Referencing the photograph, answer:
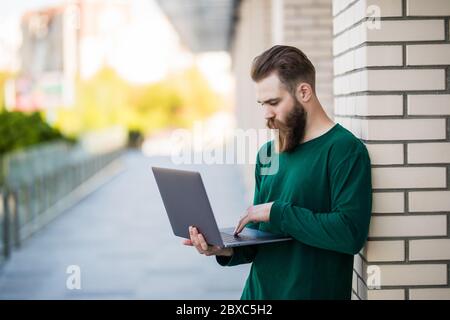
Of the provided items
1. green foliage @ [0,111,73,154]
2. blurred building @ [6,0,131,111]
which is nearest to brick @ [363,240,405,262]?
blurred building @ [6,0,131,111]

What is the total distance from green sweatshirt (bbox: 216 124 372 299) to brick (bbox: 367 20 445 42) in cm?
33

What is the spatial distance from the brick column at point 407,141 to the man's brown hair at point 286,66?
0.29 m

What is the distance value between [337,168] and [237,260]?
0.48 meters

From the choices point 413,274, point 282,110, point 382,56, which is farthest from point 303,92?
point 413,274

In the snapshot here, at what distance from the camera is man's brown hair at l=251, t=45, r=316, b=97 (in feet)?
6.70

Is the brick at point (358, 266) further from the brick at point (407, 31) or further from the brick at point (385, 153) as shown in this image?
the brick at point (407, 31)

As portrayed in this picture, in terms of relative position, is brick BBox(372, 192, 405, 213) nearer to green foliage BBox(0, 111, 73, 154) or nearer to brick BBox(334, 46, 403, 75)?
brick BBox(334, 46, 403, 75)

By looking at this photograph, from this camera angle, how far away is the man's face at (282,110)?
2.06m

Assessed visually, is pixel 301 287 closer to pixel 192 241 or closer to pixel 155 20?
pixel 192 241

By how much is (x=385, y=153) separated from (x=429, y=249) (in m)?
0.32

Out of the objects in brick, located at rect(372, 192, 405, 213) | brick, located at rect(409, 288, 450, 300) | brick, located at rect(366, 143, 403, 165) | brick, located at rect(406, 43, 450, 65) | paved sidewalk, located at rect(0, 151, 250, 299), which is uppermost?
brick, located at rect(406, 43, 450, 65)

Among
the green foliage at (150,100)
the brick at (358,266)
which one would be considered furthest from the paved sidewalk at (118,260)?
the green foliage at (150,100)

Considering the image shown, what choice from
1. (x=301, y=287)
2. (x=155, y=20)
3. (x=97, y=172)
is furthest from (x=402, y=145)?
(x=155, y=20)

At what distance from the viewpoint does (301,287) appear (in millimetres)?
2100
